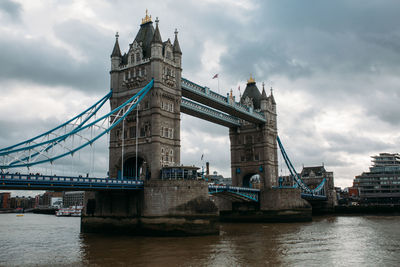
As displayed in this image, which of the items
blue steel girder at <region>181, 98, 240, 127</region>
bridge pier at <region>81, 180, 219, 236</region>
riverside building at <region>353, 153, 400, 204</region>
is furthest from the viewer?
riverside building at <region>353, 153, 400, 204</region>

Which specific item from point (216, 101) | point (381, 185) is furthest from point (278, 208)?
point (381, 185)

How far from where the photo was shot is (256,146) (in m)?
72.7

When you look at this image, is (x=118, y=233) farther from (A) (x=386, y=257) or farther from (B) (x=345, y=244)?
(A) (x=386, y=257)

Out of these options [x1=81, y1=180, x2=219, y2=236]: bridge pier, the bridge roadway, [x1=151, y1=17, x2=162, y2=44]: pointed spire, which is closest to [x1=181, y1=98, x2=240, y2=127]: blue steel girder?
[x1=151, y1=17, x2=162, y2=44]: pointed spire

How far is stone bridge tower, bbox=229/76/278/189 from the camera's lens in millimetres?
71562

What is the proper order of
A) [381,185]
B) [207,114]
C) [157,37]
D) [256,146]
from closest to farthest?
[157,37] < [207,114] < [256,146] < [381,185]

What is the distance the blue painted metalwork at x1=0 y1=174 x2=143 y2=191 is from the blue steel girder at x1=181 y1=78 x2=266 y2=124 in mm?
17610

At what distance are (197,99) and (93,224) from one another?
2316cm

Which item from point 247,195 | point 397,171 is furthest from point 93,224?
point 397,171

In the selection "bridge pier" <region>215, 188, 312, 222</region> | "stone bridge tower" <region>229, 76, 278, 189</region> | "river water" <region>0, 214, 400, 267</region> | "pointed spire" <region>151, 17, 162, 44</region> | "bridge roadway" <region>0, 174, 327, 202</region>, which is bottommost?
"river water" <region>0, 214, 400, 267</region>

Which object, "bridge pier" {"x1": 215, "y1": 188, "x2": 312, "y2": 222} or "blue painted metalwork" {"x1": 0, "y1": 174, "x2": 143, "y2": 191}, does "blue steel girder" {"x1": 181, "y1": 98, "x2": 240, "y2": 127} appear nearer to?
"bridge pier" {"x1": 215, "y1": 188, "x2": 312, "y2": 222}

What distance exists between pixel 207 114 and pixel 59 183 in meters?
30.5

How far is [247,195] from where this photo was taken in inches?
2405

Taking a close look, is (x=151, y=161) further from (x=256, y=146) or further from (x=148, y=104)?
(x=256, y=146)
